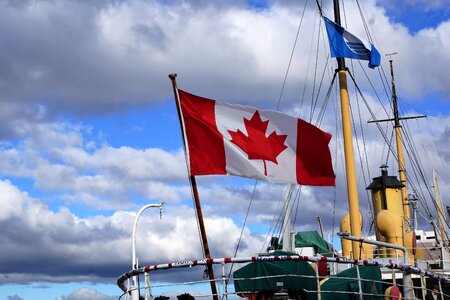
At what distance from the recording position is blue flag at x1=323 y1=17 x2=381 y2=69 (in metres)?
26.1

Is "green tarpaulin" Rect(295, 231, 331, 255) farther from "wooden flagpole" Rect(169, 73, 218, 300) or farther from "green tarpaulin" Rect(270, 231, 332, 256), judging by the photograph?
"wooden flagpole" Rect(169, 73, 218, 300)

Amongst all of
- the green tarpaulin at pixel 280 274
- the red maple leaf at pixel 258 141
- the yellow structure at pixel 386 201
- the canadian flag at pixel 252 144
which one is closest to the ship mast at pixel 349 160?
the canadian flag at pixel 252 144

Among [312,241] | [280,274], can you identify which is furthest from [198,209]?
[312,241]

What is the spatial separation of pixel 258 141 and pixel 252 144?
22 centimetres

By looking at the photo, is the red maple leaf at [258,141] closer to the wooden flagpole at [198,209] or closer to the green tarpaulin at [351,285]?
the wooden flagpole at [198,209]

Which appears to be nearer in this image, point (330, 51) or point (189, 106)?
point (189, 106)

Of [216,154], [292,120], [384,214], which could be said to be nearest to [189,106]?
[216,154]

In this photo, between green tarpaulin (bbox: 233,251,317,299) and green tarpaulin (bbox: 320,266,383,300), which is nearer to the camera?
green tarpaulin (bbox: 233,251,317,299)

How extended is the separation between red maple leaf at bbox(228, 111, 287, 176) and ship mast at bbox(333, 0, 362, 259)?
6370 millimetres

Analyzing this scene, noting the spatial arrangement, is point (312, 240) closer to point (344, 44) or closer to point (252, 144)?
point (344, 44)

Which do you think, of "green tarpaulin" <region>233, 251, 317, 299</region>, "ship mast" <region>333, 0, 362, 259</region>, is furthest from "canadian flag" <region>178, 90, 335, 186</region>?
"ship mast" <region>333, 0, 362, 259</region>

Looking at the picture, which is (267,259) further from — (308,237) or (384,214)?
(308,237)

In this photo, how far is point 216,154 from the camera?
1872 centimetres

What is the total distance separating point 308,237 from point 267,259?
30.8 metres
